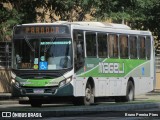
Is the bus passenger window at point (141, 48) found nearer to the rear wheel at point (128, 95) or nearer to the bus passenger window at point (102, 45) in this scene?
the rear wheel at point (128, 95)

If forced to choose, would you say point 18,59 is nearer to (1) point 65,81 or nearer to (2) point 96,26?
(1) point 65,81

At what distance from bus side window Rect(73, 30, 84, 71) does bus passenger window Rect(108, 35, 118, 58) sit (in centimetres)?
265

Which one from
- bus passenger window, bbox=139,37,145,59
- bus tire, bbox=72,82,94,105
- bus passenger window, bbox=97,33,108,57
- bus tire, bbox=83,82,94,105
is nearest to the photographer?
bus tire, bbox=72,82,94,105

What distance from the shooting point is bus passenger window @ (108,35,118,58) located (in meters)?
31.4

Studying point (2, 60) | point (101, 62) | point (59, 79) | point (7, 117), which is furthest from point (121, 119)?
point (2, 60)

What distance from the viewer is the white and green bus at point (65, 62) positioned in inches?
1096

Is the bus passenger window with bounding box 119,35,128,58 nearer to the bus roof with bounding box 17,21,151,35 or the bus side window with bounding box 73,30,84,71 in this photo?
the bus roof with bounding box 17,21,151,35

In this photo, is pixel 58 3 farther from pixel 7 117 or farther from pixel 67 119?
pixel 7 117

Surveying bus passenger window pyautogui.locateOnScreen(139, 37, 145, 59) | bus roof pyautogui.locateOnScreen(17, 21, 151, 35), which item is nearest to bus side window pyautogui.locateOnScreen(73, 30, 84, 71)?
bus roof pyautogui.locateOnScreen(17, 21, 151, 35)

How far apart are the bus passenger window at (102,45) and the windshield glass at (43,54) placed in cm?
279

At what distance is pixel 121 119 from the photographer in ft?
65.3

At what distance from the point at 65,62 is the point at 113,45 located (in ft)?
14.4

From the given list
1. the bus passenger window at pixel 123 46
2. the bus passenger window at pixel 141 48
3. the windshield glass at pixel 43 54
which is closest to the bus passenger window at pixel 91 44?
the windshield glass at pixel 43 54

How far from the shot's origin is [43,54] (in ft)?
91.5
